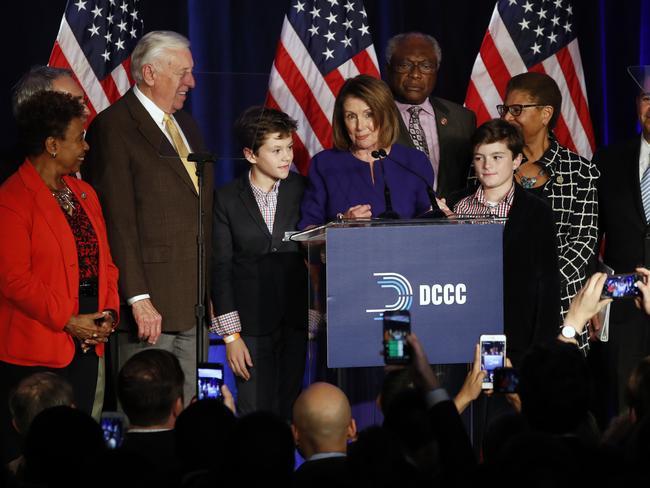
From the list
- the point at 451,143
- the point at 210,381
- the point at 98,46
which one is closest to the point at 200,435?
the point at 210,381

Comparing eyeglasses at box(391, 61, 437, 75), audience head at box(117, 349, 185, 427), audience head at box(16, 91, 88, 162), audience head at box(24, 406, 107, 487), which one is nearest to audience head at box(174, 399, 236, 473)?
audience head at box(24, 406, 107, 487)

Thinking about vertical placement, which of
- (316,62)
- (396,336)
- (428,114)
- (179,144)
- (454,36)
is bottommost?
(396,336)

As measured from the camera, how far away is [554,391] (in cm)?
301

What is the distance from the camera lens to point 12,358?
495cm

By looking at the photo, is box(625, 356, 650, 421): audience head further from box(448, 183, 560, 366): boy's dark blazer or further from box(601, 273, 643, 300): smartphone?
box(448, 183, 560, 366): boy's dark blazer

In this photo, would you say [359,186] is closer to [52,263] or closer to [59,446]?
[52,263]

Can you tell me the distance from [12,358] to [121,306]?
25.6 inches

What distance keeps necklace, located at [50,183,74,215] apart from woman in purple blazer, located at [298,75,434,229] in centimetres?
104

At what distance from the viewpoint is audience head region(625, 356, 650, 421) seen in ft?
11.8

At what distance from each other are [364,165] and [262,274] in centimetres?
76

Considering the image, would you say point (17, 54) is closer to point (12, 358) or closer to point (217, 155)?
point (217, 155)

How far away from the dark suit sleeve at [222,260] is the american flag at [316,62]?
125 centimetres

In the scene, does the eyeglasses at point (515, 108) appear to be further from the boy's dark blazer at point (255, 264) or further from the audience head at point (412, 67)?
the boy's dark blazer at point (255, 264)

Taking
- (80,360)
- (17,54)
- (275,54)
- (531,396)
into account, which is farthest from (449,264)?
(17,54)
